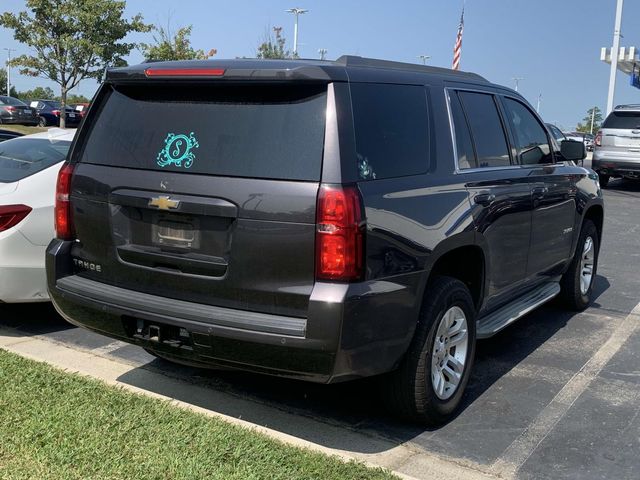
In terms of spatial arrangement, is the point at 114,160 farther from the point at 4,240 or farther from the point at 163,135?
the point at 4,240

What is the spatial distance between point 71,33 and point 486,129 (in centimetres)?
2477

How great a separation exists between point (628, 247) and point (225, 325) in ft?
26.3

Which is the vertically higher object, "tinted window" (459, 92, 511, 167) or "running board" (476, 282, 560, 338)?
"tinted window" (459, 92, 511, 167)

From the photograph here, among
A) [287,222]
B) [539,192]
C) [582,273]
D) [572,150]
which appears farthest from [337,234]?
[582,273]

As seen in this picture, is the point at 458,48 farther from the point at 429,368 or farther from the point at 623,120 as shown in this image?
the point at 429,368

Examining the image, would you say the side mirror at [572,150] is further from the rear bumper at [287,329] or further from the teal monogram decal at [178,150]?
the teal monogram decal at [178,150]

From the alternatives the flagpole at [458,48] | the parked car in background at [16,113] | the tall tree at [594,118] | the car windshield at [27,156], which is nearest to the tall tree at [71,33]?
the parked car in background at [16,113]

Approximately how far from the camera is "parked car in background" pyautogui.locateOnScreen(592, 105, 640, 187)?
15516 mm

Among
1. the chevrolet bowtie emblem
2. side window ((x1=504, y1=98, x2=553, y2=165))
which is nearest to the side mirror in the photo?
side window ((x1=504, y1=98, x2=553, y2=165))

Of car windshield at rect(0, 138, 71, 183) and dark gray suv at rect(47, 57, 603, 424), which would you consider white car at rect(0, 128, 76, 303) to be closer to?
car windshield at rect(0, 138, 71, 183)

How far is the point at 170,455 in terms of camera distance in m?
3.34

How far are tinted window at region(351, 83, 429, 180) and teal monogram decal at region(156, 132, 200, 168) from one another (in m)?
0.83

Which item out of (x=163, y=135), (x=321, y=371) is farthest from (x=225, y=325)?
(x=163, y=135)

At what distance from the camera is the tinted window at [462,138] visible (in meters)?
4.24
